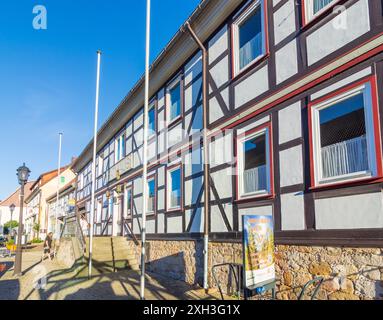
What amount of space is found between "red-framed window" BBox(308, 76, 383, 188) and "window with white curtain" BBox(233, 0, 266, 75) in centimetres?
233

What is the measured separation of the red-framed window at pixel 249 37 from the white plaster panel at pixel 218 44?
1.31ft

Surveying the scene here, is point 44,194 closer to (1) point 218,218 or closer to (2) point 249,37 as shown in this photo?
(1) point 218,218

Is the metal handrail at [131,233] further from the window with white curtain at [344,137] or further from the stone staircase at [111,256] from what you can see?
the window with white curtain at [344,137]

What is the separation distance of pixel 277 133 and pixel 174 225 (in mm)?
5437

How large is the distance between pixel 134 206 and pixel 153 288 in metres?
6.31

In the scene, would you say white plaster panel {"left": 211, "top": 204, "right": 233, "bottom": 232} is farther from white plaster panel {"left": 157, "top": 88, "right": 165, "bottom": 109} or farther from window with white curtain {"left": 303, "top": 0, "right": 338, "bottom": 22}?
white plaster panel {"left": 157, "top": 88, "right": 165, "bottom": 109}

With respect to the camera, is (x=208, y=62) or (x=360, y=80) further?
(x=208, y=62)

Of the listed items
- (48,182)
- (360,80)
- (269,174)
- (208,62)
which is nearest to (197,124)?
(208,62)

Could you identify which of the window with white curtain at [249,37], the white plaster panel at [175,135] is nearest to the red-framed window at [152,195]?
the white plaster panel at [175,135]

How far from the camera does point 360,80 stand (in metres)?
5.72

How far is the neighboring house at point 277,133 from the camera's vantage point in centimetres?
564

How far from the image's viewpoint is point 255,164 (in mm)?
8188

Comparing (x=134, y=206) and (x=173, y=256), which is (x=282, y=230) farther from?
(x=134, y=206)

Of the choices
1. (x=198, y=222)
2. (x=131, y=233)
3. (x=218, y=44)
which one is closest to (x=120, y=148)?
(x=131, y=233)
